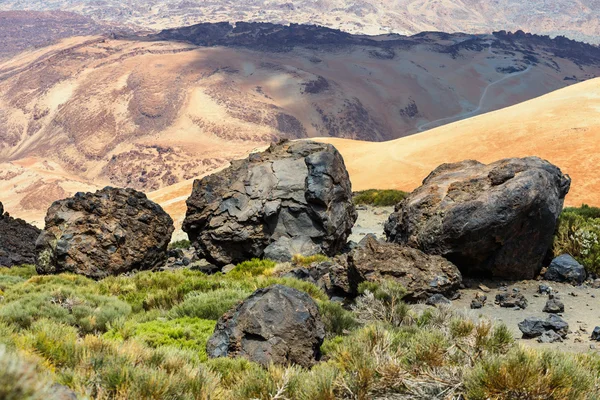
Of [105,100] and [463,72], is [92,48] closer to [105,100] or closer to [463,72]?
[105,100]

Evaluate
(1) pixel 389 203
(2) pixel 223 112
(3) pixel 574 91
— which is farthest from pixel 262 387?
(2) pixel 223 112

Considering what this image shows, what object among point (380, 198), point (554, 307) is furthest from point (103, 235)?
point (380, 198)

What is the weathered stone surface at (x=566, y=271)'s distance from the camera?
1155 cm

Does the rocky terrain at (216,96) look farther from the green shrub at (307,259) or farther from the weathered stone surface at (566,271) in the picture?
the weathered stone surface at (566,271)

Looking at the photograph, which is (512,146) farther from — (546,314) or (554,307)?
(546,314)

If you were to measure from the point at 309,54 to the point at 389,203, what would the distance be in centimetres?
13744

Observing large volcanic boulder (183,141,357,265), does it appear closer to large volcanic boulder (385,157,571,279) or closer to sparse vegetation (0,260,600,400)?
large volcanic boulder (385,157,571,279)

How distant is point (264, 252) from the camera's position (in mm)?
14141

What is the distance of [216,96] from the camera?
380 ft

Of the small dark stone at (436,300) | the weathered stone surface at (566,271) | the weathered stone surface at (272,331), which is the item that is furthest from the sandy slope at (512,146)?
the weathered stone surface at (272,331)

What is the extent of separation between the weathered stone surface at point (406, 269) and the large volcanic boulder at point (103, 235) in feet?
21.5

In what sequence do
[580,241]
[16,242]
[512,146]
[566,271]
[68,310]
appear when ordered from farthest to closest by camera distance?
1. [512,146]
2. [16,242]
3. [580,241]
4. [566,271]
5. [68,310]

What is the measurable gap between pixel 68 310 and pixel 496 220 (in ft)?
29.6

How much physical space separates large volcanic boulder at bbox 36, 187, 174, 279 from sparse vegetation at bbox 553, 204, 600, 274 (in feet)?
37.2
